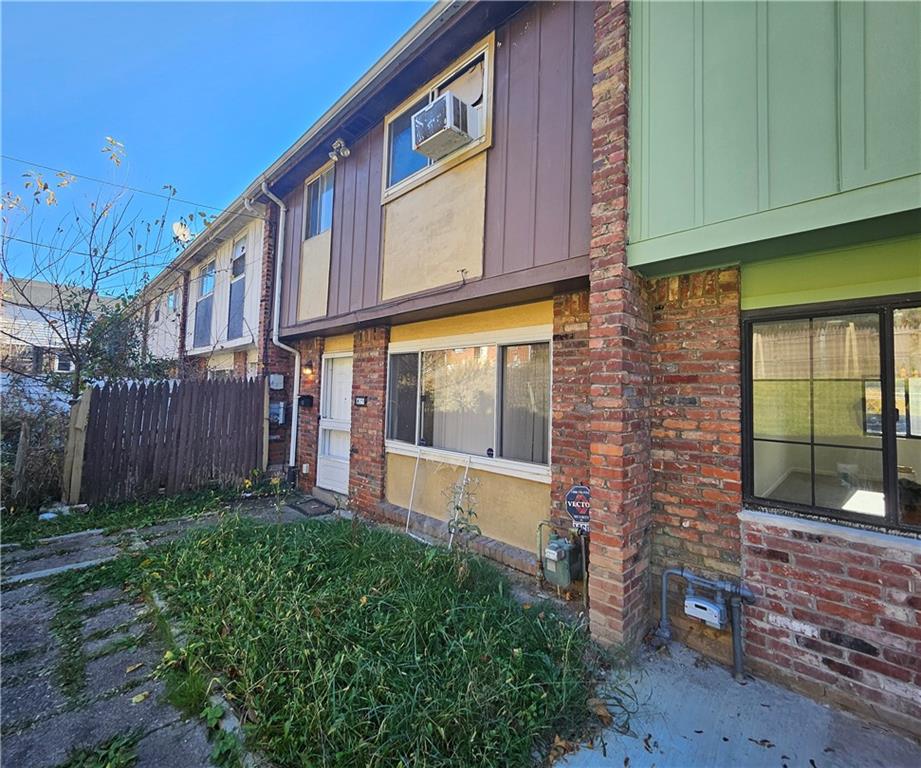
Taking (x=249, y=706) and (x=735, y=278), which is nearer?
(x=249, y=706)

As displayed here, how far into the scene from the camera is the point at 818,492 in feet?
8.59

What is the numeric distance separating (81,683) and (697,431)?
445 centimetres

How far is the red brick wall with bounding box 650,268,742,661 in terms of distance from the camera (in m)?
2.87

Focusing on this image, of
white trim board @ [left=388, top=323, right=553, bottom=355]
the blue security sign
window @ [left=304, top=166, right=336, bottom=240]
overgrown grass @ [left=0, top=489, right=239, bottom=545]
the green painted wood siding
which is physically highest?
window @ [left=304, top=166, right=336, bottom=240]

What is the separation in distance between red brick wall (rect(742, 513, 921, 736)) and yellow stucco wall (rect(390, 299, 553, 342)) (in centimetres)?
245

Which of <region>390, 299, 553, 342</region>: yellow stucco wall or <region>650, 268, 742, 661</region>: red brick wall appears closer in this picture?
<region>650, 268, 742, 661</region>: red brick wall

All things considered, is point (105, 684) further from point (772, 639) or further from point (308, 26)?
point (308, 26)

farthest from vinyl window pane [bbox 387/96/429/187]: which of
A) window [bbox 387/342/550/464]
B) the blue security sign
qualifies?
the blue security sign

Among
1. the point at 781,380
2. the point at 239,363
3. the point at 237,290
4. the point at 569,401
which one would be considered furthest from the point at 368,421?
the point at 237,290

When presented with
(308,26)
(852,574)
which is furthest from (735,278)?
(308,26)

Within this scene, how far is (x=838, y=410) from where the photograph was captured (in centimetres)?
260

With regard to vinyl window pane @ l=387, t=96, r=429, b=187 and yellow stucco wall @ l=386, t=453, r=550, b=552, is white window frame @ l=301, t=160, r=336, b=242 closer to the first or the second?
vinyl window pane @ l=387, t=96, r=429, b=187

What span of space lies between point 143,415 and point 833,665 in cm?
864

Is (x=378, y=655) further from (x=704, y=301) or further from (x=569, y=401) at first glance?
(x=704, y=301)
